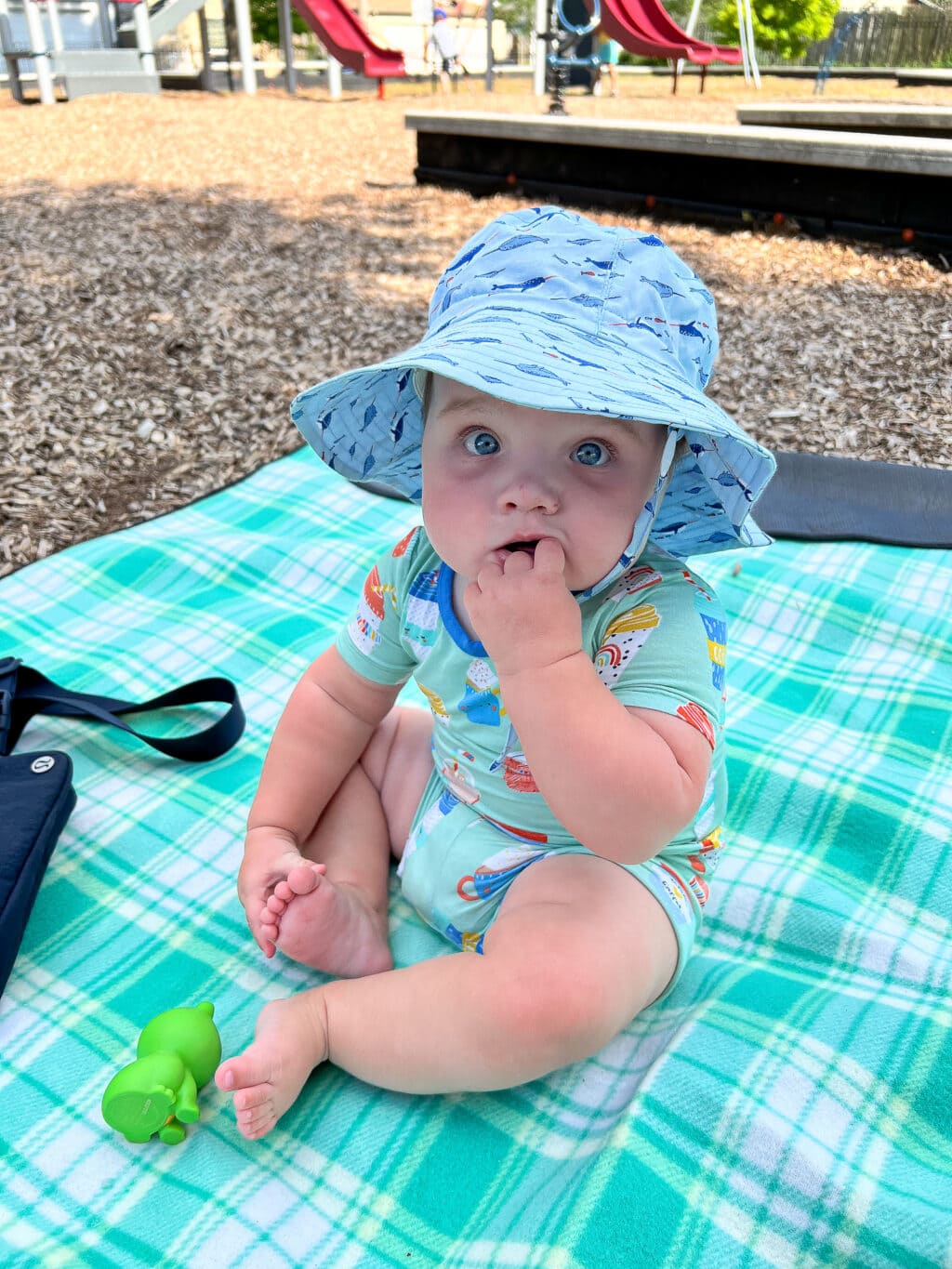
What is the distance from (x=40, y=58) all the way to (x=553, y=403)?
11.8 m

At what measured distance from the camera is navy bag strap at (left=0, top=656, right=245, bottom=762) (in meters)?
1.99

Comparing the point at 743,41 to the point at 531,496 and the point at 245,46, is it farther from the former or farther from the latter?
the point at 531,496

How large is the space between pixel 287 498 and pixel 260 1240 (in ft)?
7.25

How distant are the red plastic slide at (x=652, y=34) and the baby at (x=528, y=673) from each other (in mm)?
12553

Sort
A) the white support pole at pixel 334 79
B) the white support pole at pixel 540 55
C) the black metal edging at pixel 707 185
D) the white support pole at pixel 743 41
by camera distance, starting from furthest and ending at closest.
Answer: the white support pole at pixel 540 55
the white support pole at pixel 743 41
the white support pole at pixel 334 79
the black metal edging at pixel 707 185

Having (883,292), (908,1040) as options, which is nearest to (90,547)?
(908,1040)

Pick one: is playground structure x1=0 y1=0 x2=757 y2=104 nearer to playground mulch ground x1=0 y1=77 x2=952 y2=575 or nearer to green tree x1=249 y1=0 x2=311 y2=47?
playground mulch ground x1=0 y1=77 x2=952 y2=575

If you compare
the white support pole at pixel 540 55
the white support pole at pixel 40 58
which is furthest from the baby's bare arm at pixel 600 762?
the white support pole at pixel 540 55

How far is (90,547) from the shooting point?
2840mm

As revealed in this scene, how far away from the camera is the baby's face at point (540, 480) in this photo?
1.19 m

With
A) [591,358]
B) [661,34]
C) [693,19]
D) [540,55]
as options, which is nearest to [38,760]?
[591,358]

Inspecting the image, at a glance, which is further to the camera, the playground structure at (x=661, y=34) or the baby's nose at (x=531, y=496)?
the playground structure at (x=661, y=34)

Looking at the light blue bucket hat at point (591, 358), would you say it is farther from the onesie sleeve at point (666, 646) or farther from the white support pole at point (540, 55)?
the white support pole at point (540, 55)

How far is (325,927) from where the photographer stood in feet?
4.78
